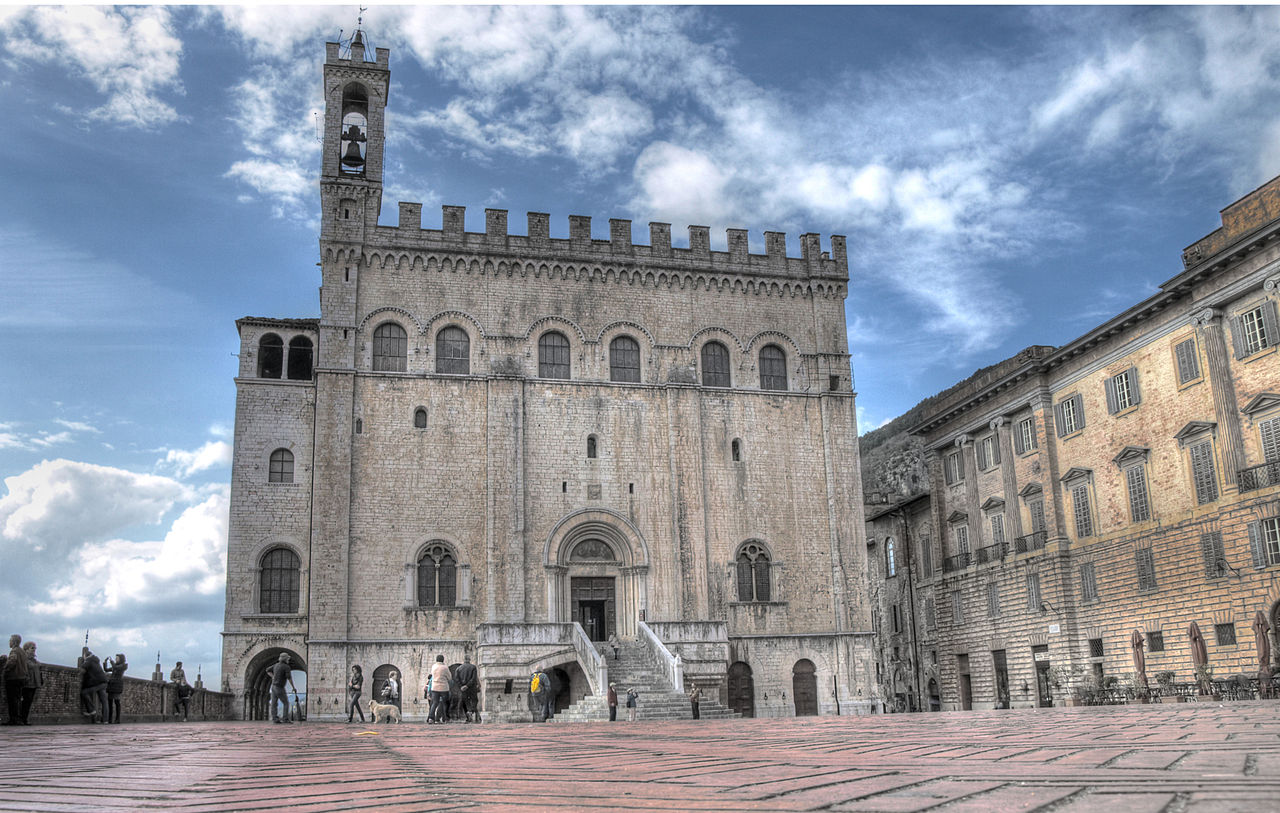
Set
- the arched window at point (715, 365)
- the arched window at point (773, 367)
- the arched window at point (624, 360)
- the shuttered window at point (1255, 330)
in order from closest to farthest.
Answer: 1. the shuttered window at point (1255, 330)
2. the arched window at point (624, 360)
3. the arched window at point (715, 365)
4. the arched window at point (773, 367)

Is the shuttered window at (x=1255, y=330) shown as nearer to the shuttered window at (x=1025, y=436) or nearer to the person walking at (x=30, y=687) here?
the shuttered window at (x=1025, y=436)

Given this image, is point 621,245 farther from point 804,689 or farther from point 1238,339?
point 1238,339

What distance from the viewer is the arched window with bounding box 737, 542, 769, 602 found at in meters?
33.4

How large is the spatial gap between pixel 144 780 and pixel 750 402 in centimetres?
2996

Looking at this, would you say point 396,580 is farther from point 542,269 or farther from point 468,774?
point 468,774

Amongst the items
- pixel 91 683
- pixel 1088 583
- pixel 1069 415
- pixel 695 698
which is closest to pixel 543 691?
pixel 695 698

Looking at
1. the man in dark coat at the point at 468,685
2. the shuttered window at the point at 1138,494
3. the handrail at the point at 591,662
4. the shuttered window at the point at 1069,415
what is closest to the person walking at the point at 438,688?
the man in dark coat at the point at 468,685

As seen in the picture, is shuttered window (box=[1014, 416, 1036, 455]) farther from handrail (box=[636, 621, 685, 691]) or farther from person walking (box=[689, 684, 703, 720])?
person walking (box=[689, 684, 703, 720])

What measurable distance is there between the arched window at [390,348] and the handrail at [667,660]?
11.1 m

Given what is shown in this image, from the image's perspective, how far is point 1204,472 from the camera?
26.9m

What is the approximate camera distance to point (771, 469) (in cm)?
3453

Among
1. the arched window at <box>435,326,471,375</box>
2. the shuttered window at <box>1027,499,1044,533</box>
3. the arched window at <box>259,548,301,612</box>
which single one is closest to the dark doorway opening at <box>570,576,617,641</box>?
the arched window at <box>435,326,471,375</box>

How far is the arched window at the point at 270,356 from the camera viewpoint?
33938 millimetres

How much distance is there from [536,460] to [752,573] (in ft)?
25.5
